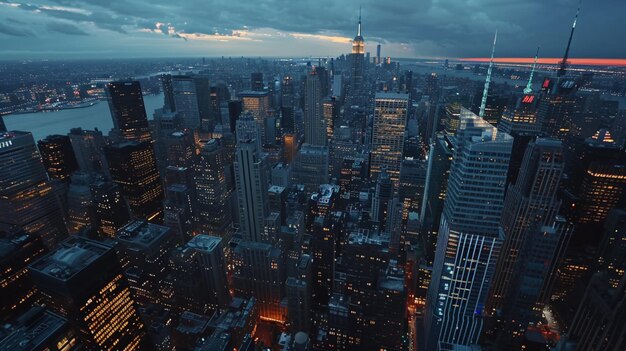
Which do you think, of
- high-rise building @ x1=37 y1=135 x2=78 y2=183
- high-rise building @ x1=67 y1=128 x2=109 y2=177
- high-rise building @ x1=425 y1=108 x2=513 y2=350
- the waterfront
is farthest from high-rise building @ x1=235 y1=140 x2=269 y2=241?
the waterfront

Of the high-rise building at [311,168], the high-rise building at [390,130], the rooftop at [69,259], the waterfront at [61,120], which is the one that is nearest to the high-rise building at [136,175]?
the waterfront at [61,120]

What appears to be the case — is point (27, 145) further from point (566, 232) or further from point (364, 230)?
point (566, 232)

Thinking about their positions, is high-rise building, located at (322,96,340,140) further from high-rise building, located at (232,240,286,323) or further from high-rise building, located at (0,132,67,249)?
high-rise building, located at (0,132,67,249)

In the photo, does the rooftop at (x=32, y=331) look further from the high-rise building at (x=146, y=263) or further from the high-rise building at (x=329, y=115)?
the high-rise building at (x=329, y=115)

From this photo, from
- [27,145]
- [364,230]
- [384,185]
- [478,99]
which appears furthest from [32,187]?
[478,99]

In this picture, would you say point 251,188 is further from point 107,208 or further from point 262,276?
point 107,208

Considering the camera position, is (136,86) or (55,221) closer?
(55,221)
